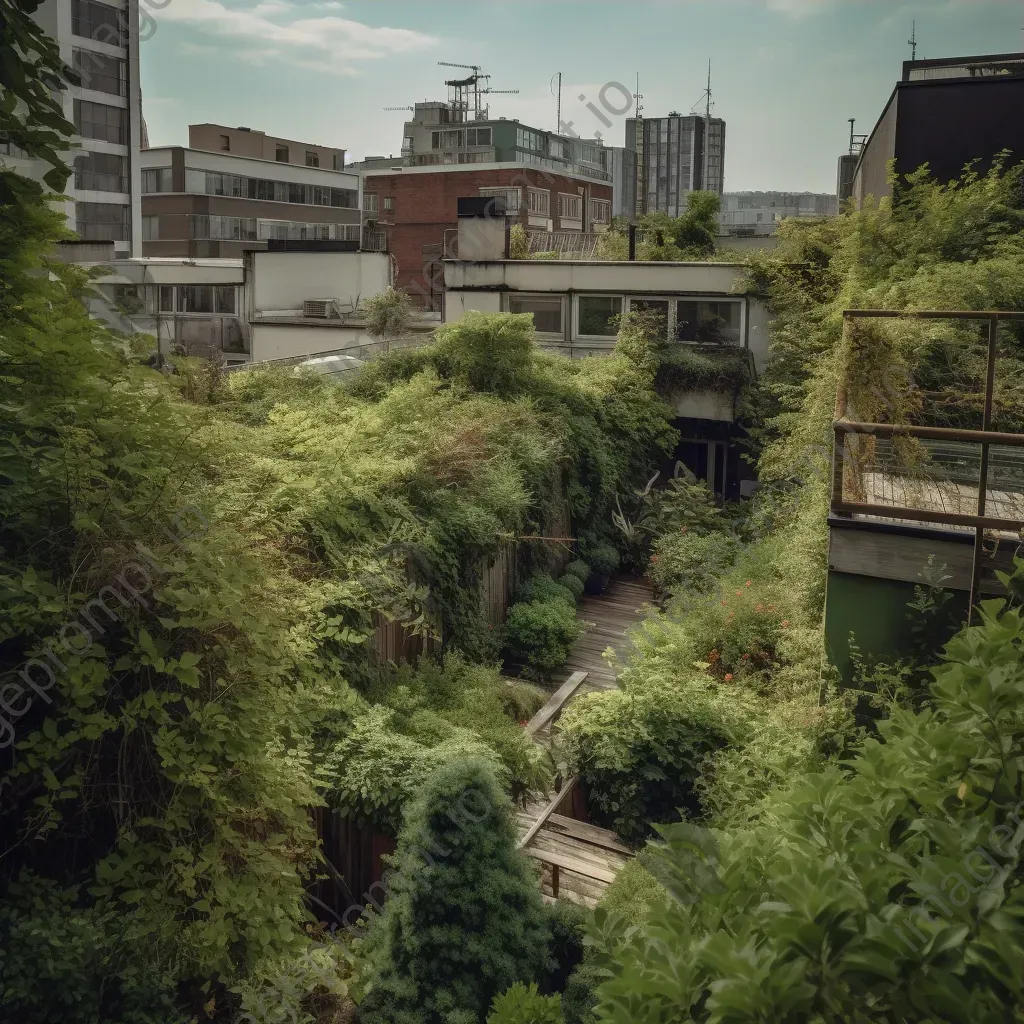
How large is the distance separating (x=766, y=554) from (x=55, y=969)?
978cm

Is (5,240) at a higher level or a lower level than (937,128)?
lower

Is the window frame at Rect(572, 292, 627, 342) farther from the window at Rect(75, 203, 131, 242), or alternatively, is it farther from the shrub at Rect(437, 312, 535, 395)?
the window at Rect(75, 203, 131, 242)

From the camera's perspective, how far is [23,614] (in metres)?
4.70

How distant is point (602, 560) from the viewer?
1599cm

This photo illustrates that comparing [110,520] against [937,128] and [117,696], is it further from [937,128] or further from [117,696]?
[937,128]

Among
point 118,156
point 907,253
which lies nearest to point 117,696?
point 907,253

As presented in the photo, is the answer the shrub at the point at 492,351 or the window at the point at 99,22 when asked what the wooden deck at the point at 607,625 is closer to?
the shrub at the point at 492,351

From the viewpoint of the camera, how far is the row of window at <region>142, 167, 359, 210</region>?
168 ft

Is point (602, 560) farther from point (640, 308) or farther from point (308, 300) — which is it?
point (308, 300)

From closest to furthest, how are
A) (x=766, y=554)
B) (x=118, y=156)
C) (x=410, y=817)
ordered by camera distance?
(x=410, y=817) → (x=766, y=554) → (x=118, y=156)

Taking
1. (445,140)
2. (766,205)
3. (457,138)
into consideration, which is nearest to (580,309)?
(457,138)

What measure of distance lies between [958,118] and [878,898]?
1606cm

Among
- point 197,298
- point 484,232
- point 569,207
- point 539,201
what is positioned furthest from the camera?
point 569,207

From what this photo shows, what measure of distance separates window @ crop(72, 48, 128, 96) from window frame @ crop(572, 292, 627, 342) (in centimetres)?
2920
